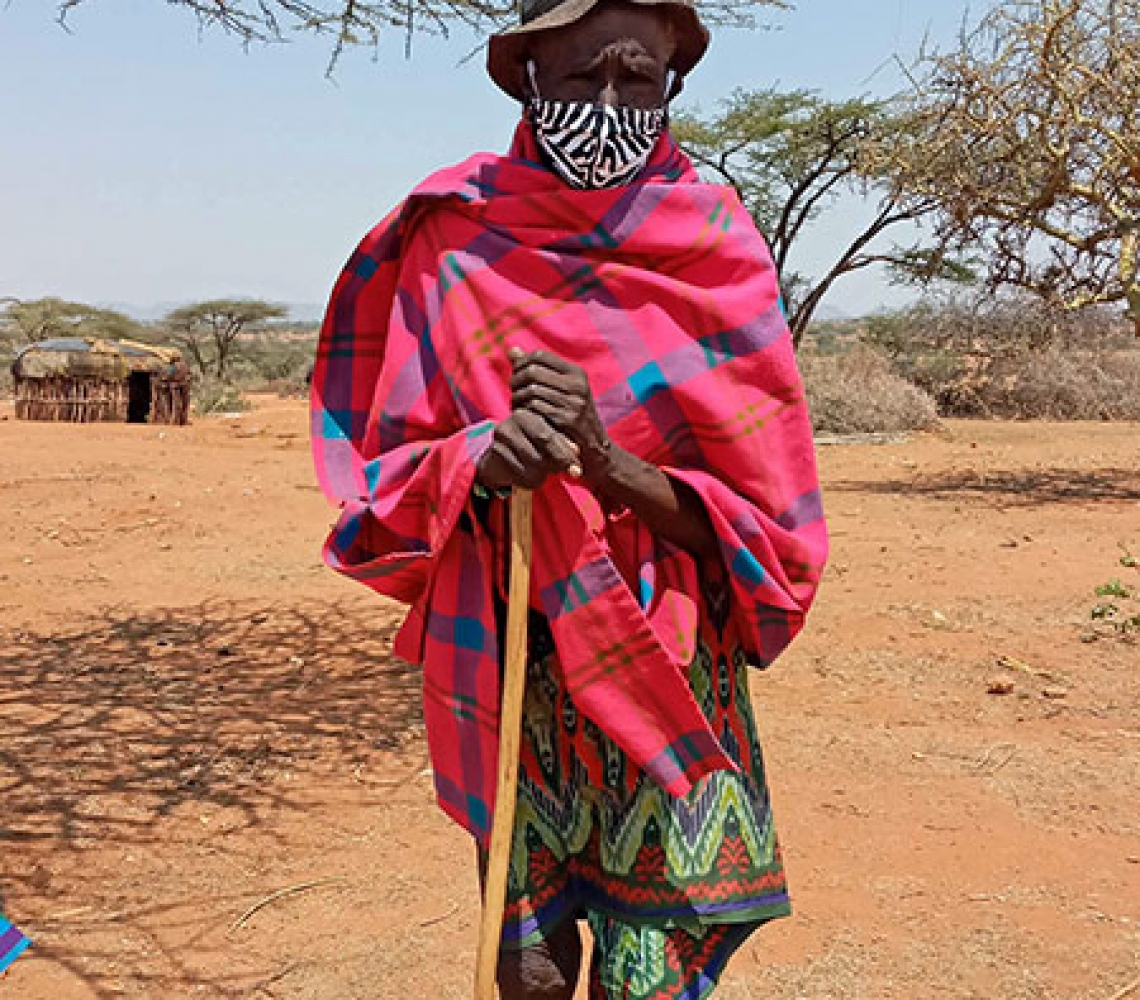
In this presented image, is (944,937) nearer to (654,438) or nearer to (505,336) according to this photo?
(654,438)

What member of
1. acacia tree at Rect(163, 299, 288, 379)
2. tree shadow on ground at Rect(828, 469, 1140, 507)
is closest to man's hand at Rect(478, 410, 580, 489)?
tree shadow on ground at Rect(828, 469, 1140, 507)

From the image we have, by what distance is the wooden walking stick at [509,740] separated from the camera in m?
1.40

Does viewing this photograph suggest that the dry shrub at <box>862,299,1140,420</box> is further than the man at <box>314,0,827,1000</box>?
Yes

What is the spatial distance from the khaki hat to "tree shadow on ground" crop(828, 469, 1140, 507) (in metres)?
8.57

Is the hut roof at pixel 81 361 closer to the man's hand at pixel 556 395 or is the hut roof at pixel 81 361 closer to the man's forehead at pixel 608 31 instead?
the man's forehead at pixel 608 31

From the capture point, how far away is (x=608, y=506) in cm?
152

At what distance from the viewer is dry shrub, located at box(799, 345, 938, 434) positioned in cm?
1599

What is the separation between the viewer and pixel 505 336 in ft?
4.84

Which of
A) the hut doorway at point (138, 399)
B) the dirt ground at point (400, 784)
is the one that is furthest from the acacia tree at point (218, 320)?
the dirt ground at point (400, 784)

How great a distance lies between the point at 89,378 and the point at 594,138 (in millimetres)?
16095

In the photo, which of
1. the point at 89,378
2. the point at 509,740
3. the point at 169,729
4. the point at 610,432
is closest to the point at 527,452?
the point at 610,432

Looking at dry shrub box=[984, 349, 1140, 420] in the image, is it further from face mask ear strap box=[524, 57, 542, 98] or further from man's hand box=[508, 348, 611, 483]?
man's hand box=[508, 348, 611, 483]

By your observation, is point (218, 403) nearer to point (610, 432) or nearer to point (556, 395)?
point (610, 432)

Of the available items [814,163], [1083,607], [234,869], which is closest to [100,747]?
[234,869]
